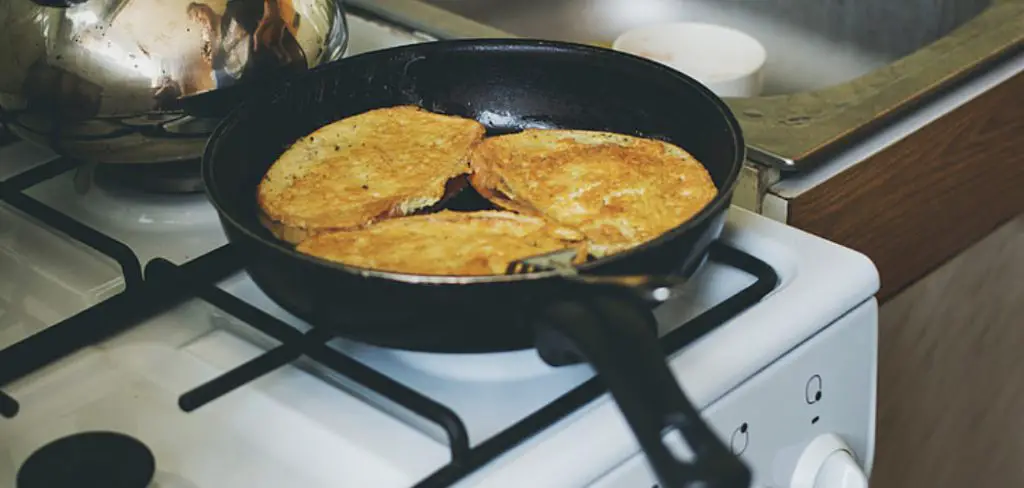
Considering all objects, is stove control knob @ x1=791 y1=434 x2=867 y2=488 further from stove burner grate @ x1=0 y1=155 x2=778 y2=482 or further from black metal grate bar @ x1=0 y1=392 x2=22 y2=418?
black metal grate bar @ x1=0 y1=392 x2=22 y2=418

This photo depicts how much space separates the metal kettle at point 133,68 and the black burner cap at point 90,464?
26 centimetres

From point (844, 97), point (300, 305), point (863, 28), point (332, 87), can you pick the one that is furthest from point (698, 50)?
point (300, 305)

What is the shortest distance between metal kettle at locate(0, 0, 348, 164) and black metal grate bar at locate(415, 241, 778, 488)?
34 centimetres

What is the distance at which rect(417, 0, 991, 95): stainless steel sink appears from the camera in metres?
1.44

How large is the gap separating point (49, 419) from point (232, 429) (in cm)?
11

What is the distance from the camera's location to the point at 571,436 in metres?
0.65

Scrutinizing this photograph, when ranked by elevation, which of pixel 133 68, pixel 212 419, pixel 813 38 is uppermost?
pixel 133 68

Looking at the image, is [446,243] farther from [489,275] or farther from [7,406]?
[7,406]

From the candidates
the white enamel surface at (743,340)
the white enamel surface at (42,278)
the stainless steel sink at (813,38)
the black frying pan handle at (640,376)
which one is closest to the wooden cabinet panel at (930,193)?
the stainless steel sink at (813,38)

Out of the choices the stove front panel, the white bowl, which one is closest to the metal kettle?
the stove front panel

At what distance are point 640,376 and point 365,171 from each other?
0.37 meters

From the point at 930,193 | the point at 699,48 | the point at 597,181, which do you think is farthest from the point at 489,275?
the point at 699,48

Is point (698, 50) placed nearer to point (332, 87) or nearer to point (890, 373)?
point (890, 373)

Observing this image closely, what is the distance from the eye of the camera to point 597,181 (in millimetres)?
854
